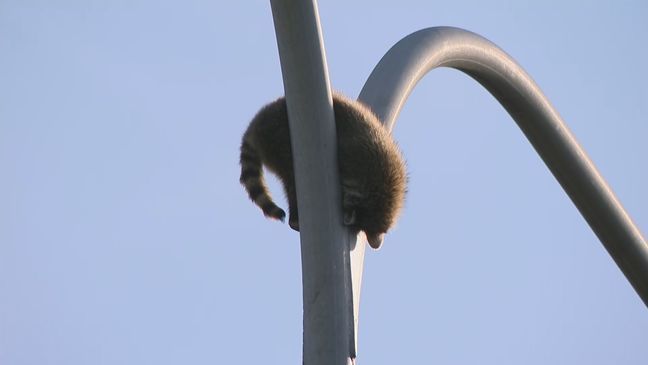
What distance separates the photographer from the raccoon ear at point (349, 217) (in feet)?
11.2

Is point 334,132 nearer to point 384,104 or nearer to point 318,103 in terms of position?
point 318,103

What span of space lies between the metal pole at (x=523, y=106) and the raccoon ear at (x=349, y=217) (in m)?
0.61

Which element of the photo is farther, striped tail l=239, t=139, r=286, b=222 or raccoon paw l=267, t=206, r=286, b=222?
striped tail l=239, t=139, r=286, b=222

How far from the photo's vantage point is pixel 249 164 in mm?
5137

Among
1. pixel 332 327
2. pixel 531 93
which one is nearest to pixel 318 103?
pixel 332 327

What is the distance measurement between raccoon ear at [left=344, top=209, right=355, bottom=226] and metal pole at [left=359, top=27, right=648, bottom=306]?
23.9 inches

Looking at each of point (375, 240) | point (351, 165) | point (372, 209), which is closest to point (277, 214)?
point (375, 240)

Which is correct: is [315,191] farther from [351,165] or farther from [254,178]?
[254,178]

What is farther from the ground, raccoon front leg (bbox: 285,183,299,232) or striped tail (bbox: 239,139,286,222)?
striped tail (bbox: 239,139,286,222)

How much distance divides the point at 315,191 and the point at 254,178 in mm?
1828

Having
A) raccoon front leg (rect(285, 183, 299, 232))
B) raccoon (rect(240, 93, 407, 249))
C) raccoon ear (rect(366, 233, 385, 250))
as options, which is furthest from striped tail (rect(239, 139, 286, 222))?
raccoon ear (rect(366, 233, 385, 250))

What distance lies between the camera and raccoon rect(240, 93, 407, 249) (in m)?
3.62

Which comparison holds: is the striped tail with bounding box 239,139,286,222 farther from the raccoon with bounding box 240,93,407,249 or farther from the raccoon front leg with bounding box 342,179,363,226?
the raccoon front leg with bounding box 342,179,363,226

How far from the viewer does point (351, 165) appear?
3584mm
